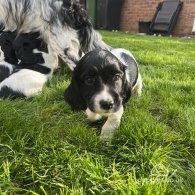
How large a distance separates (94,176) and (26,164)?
1.29ft

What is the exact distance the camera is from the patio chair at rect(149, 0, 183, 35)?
1272 centimetres

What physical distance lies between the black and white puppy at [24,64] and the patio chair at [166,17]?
30.0ft

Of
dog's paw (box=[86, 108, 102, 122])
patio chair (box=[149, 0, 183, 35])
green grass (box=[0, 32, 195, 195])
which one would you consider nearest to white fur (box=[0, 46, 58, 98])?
green grass (box=[0, 32, 195, 195])

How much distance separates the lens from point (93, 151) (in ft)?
7.36

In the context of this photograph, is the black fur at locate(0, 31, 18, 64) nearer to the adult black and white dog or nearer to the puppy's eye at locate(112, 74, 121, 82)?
the adult black and white dog

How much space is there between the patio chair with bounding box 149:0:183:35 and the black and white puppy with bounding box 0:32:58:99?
9.13 metres

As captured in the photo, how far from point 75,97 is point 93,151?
57 centimetres

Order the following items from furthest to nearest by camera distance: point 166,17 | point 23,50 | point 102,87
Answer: point 166,17
point 23,50
point 102,87

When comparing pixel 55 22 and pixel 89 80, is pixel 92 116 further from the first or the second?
pixel 55 22

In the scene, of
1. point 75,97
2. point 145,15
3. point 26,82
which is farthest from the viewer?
point 145,15

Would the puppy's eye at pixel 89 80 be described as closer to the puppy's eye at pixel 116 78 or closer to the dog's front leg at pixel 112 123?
the puppy's eye at pixel 116 78

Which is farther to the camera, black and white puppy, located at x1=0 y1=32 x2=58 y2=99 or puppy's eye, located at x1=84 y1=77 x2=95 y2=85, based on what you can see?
black and white puppy, located at x1=0 y1=32 x2=58 y2=99

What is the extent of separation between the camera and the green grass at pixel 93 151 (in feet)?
6.04

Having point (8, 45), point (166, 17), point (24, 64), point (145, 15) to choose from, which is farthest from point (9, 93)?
point (145, 15)
